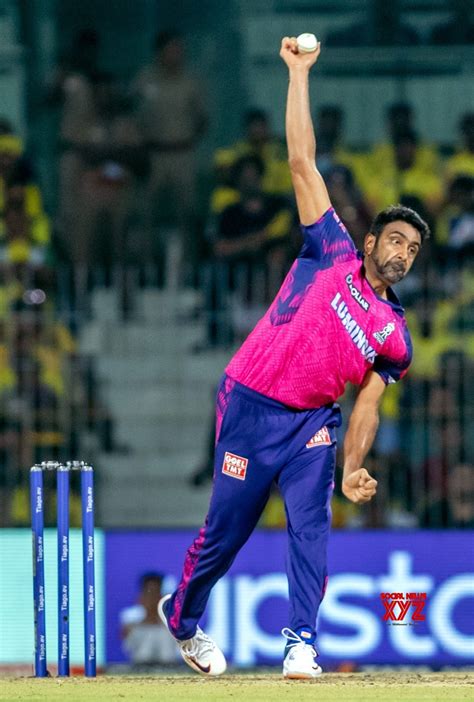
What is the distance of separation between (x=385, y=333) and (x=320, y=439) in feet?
1.56

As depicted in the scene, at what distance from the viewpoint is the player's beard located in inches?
244

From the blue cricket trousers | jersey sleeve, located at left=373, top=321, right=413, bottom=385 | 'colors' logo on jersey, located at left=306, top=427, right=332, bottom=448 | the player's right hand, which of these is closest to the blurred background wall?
jersey sleeve, located at left=373, top=321, right=413, bottom=385

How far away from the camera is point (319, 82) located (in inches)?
500

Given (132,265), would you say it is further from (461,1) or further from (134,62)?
(461,1)

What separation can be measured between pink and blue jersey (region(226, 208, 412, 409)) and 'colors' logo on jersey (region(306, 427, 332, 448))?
0.10 m

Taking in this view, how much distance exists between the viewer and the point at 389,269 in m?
6.20

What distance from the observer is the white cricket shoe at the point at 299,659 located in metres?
6.06

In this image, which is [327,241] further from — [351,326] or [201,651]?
[201,651]

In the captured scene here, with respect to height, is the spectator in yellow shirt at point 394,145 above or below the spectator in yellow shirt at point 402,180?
above

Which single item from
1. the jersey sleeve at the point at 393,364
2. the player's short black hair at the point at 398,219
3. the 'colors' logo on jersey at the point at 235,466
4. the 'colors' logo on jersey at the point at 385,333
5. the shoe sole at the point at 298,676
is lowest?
the shoe sole at the point at 298,676

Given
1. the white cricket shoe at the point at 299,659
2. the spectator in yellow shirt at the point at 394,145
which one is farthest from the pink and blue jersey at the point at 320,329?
the spectator in yellow shirt at the point at 394,145

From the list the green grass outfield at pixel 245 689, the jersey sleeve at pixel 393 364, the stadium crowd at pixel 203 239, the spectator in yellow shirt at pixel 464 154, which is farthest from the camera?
the spectator in yellow shirt at pixel 464 154

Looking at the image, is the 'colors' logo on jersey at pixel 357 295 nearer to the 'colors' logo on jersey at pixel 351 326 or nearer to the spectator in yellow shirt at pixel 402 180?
the 'colors' logo on jersey at pixel 351 326

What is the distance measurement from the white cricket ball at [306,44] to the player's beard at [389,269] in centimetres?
79
